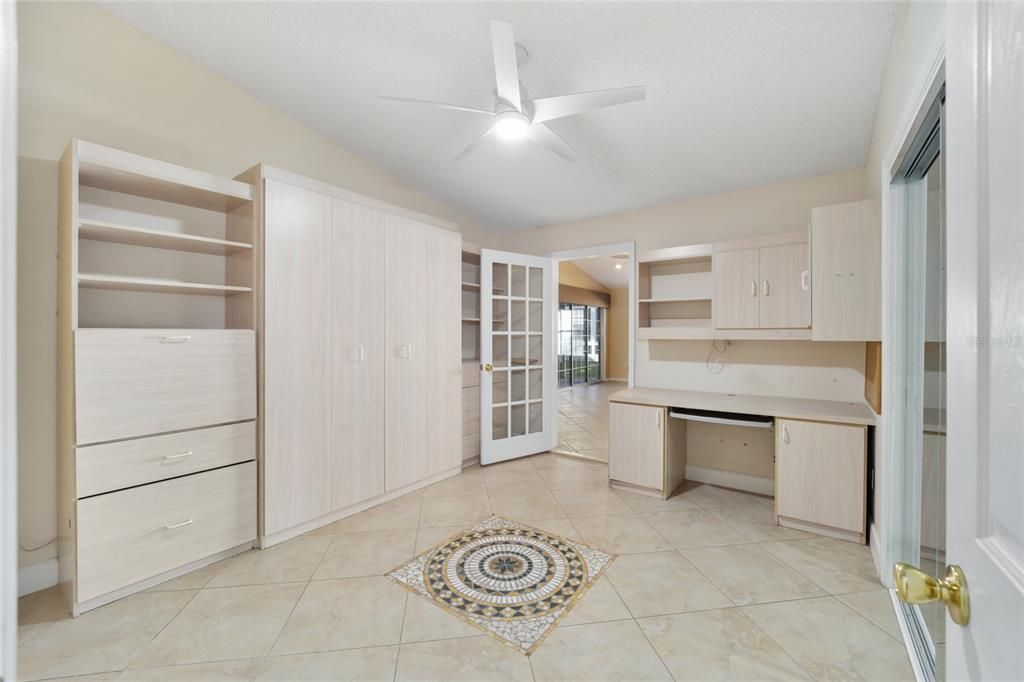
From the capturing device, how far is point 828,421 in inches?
100.0

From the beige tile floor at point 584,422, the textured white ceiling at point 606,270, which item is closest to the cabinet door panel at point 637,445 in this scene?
the beige tile floor at point 584,422

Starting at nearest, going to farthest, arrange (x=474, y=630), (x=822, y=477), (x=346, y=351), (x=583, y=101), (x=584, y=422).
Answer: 1. (x=474, y=630)
2. (x=583, y=101)
3. (x=822, y=477)
4. (x=346, y=351)
5. (x=584, y=422)

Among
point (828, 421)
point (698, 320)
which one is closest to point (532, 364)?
point (698, 320)

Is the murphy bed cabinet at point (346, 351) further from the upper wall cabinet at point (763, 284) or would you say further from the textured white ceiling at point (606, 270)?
the textured white ceiling at point (606, 270)

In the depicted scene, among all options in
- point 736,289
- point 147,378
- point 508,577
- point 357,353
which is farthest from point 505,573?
point 736,289

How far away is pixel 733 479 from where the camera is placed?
3.45m

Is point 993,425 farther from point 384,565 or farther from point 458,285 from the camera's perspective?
point 458,285

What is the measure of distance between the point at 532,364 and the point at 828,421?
8.29 ft

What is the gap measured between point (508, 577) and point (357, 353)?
5.62 feet

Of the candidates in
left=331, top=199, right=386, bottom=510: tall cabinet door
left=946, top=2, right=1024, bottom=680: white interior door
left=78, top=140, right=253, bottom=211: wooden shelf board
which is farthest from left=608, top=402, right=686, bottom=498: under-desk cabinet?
left=78, top=140, right=253, bottom=211: wooden shelf board

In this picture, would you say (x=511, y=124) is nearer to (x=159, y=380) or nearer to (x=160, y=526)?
(x=159, y=380)

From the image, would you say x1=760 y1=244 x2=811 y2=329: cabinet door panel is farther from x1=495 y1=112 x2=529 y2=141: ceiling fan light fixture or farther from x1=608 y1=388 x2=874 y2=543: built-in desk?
x1=495 y1=112 x2=529 y2=141: ceiling fan light fixture

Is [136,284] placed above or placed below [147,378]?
above

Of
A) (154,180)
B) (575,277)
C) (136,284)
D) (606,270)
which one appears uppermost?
(606,270)
